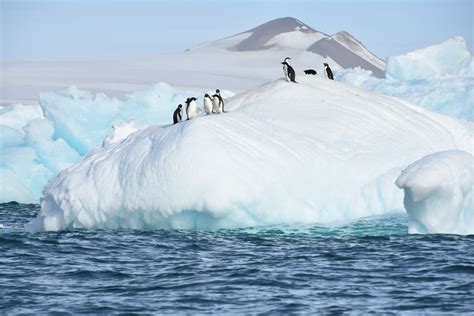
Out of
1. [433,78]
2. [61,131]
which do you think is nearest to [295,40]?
[433,78]

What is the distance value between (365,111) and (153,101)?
15.7 m

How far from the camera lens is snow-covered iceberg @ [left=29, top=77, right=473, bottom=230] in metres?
20.4

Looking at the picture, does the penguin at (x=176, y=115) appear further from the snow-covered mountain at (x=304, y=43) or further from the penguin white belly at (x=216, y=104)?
the snow-covered mountain at (x=304, y=43)

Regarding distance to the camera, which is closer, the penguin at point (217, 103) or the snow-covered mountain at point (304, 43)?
the penguin at point (217, 103)

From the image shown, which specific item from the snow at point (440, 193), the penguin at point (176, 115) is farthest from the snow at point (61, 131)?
the snow at point (440, 193)

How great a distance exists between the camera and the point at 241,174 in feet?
66.8

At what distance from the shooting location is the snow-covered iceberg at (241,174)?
20.4m

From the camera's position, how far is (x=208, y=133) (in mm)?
20938

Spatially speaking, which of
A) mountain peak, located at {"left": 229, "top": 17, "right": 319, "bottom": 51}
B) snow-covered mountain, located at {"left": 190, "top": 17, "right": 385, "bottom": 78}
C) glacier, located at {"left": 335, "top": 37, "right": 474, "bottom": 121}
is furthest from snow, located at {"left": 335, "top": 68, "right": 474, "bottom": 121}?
mountain peak, located at {"left": 229, "top": 17, "right": 319, "bottom": 51}

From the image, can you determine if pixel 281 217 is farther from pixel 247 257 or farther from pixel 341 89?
pixel 341 89

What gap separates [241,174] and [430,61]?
2347 centimetres

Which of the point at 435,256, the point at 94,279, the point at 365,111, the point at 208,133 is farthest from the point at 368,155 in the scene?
the point at 94,279

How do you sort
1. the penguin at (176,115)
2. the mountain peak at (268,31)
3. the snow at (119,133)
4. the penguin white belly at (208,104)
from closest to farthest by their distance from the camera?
the penguin white belly at (208,104) < the penguin at (176,115) < the snow at (119,133) < the mountain peak at (268,31)

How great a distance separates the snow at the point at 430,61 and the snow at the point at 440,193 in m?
21.6
